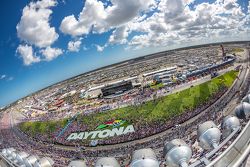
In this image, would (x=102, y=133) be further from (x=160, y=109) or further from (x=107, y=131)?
(x=160, y=109)

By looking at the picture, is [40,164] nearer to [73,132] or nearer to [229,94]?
[73,132]

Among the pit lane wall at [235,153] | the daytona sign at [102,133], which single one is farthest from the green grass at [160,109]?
the pit lane wall at [235,153]

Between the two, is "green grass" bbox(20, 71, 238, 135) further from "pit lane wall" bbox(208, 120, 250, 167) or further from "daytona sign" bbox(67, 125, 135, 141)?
"pit lane wall" bbox(208, 120, 250, 167)

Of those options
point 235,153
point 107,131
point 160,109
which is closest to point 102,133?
point 107,131

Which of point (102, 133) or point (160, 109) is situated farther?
point (160, 109)

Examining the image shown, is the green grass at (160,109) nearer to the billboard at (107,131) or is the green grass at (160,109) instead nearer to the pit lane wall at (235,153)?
the billboard at (107,131)

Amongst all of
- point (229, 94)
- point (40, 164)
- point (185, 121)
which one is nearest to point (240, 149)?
point (40, 164)
